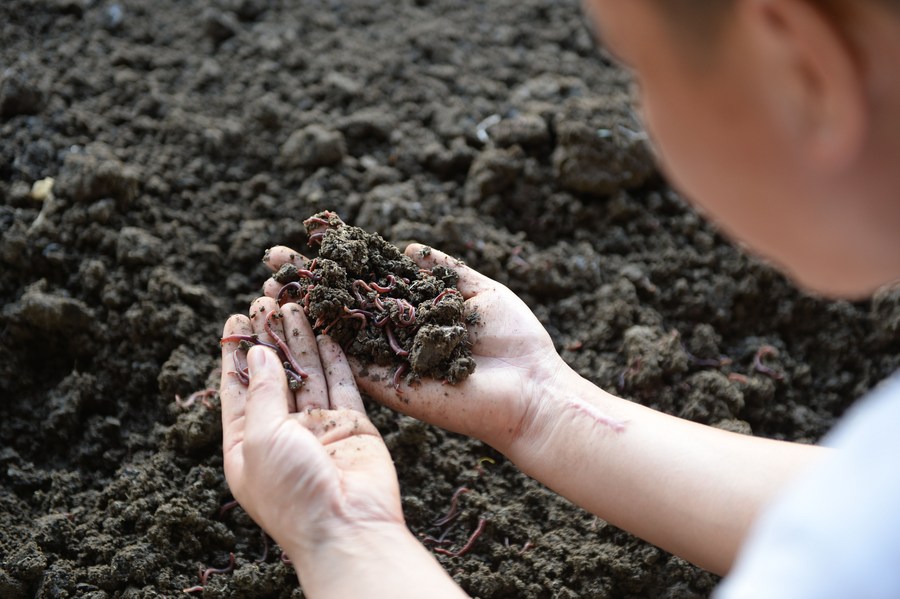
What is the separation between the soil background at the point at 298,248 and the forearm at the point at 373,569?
58 cm

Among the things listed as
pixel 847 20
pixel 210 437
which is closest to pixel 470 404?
pixel 210 437

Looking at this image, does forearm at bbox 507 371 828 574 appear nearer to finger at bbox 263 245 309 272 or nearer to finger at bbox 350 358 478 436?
finger at bbox 350 358 478 436

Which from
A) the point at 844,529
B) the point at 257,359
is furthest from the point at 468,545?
A: the point at 844,529

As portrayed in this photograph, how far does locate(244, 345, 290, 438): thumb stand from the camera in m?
1.82

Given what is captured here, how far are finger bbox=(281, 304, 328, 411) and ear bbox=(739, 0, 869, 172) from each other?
4.24 feet

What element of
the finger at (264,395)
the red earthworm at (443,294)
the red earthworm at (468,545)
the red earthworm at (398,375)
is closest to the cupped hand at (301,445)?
the finger at (264,395)

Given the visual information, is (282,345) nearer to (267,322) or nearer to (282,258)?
(267,322)

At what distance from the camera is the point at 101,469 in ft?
8.42

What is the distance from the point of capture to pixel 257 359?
194 centimetres

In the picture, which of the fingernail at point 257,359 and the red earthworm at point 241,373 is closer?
the fingernail at point 257,359

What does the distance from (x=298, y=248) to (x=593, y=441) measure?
1331 mm

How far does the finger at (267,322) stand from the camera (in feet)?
7.08

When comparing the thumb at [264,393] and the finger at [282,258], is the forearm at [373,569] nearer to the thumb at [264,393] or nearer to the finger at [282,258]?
the thumb at [264,393]

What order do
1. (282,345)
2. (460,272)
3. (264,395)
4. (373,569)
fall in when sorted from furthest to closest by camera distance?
(460,272) → (282,345) → (264,395) → (373,569)
